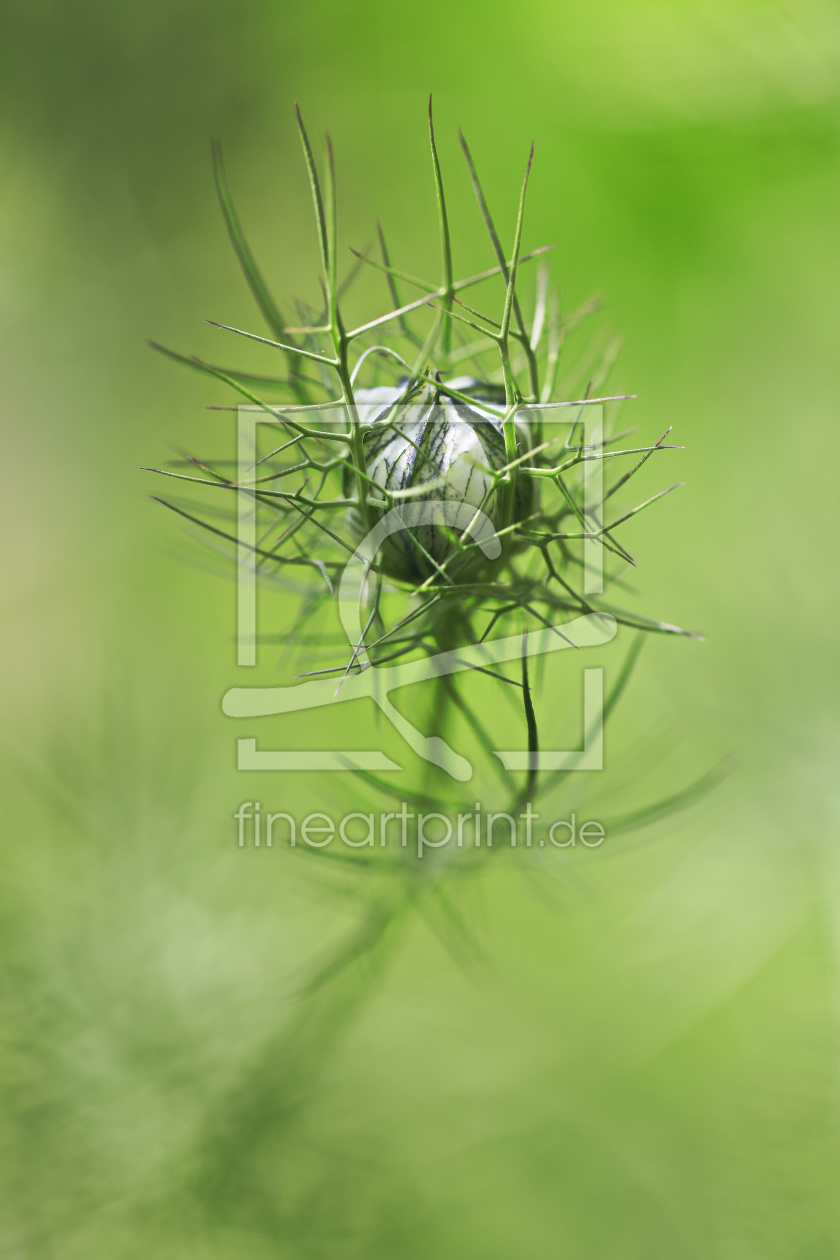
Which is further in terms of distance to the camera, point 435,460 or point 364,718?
point 364,718

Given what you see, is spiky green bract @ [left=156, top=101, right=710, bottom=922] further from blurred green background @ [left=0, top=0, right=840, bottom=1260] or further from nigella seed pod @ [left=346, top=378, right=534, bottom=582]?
blurred green background @ [left=0, top=0, right=840, bottom=1260]

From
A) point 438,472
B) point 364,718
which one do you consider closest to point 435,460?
point 438,472

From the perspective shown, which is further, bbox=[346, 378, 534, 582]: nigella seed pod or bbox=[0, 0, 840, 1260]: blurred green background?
bbox=[0, 0, 840, 1260]: blurred green background

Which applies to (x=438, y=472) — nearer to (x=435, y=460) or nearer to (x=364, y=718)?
(x=435, y=460)

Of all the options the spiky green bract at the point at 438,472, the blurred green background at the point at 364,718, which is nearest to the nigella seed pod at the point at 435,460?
the spiky green bract at the point at 438,472

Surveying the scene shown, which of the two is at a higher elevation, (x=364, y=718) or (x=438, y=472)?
(x=438, y=472)

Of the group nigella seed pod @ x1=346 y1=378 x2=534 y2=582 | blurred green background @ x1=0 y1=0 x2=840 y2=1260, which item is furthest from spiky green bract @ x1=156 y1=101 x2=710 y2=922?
blurred green background @ x1=0 y1=0 x2=840 y2=1260

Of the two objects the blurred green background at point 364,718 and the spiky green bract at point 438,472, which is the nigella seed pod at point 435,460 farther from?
the blurred green background at point 364,718
